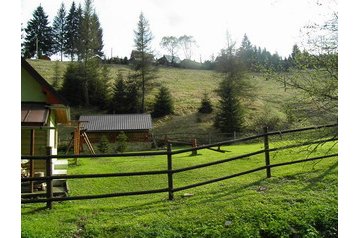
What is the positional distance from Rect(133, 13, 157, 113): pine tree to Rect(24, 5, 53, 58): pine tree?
18.0m

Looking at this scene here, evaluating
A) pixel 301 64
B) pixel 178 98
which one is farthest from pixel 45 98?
pixel 178 98

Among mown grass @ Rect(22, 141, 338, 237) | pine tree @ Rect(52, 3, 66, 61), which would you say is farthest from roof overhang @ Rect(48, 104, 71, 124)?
pine tree @ Rect(52, 3, 66, 61)

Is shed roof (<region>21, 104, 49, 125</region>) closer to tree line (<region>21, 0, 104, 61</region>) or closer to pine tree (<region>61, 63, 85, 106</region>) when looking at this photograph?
pine tree (<region>61, 63, 85, 106</region>)

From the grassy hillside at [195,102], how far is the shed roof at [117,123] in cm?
325

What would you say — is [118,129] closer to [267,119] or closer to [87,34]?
[267,119]

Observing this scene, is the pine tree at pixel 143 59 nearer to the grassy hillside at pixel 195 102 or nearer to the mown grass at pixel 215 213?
the grassy hillside at pixel 195 102

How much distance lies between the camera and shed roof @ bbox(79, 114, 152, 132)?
30.0 metres

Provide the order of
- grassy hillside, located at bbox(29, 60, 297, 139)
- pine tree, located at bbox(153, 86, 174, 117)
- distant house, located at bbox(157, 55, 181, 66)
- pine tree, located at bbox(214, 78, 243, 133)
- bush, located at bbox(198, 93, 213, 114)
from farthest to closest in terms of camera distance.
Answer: distant house, located at bbox(157, 55, 181, 66) → bush, located at bbox(198, 93, 213, 114) → pine tree, located at bbox(153, 86, 174, 117) → grassy hillside, located at bbox(29, 60, 297, 139) → pine tree, located at bbox(214, 78, 243, 133)

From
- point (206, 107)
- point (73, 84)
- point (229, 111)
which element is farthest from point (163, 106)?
point (73, 84)

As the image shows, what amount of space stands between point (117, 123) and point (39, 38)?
3435cm

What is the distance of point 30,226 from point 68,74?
37.2 m
